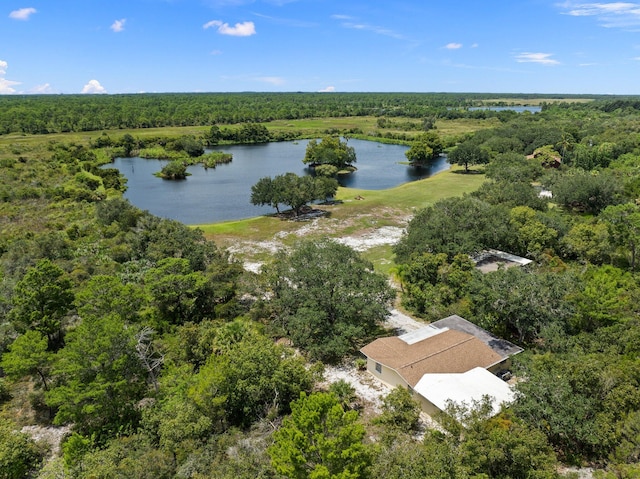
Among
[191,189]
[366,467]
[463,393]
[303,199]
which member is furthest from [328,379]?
[191,189]

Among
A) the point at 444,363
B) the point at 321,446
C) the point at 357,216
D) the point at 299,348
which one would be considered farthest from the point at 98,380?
the point at 357,216

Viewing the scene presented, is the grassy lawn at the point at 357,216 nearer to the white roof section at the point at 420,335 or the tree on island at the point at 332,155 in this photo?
the white roof section at the point at 420,335

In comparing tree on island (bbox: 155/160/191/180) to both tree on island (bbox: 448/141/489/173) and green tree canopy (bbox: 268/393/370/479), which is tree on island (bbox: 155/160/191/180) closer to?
tree on island (bbox: 448/141/489/173)

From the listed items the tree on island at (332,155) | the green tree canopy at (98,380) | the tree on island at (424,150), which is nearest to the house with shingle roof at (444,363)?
the green tree canopy at (98,380)

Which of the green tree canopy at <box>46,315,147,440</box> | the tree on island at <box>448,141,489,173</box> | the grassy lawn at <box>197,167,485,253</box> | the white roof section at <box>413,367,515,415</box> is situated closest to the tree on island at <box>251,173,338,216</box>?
the grassy lawn at <box>197,167,485,253</box>

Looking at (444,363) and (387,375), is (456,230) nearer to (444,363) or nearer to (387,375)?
(444,363)
